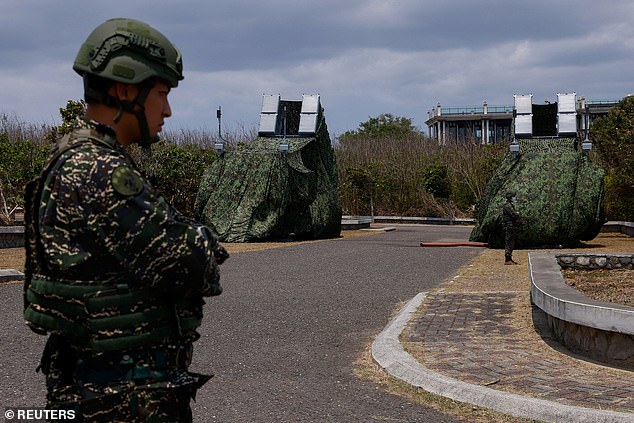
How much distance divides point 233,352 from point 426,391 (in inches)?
89.9

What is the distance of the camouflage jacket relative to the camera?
7.70ft

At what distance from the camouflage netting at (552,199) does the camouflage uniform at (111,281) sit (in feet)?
59.7

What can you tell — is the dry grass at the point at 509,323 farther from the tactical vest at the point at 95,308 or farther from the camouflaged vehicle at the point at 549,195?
the tactical vest at the point at 95,308

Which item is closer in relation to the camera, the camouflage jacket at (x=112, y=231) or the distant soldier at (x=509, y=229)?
the camouflage jacket at (x=112, y=231)

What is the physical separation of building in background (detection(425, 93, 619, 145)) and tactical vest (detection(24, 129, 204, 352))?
801 inches

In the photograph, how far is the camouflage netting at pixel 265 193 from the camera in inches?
929

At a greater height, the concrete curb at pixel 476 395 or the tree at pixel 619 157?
the tree at pixel 619 157

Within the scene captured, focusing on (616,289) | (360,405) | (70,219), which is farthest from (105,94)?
(616,289)

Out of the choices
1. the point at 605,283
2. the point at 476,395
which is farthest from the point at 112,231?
the point at 605,283

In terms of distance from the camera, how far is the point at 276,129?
2531 centimetres

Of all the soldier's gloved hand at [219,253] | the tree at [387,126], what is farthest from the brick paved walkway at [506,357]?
the tree at [387,126]

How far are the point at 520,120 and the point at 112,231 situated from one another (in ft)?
68.5

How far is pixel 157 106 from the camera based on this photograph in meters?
2.62

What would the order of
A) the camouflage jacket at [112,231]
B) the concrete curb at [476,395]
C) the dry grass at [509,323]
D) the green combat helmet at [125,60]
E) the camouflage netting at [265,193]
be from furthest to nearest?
the camouflage netting at [265,193]
the dry grass at [509,323]
the concrete curb at [476,395]
the green combat helmet at [125,60]
the camouflage jacket at [112,231]
